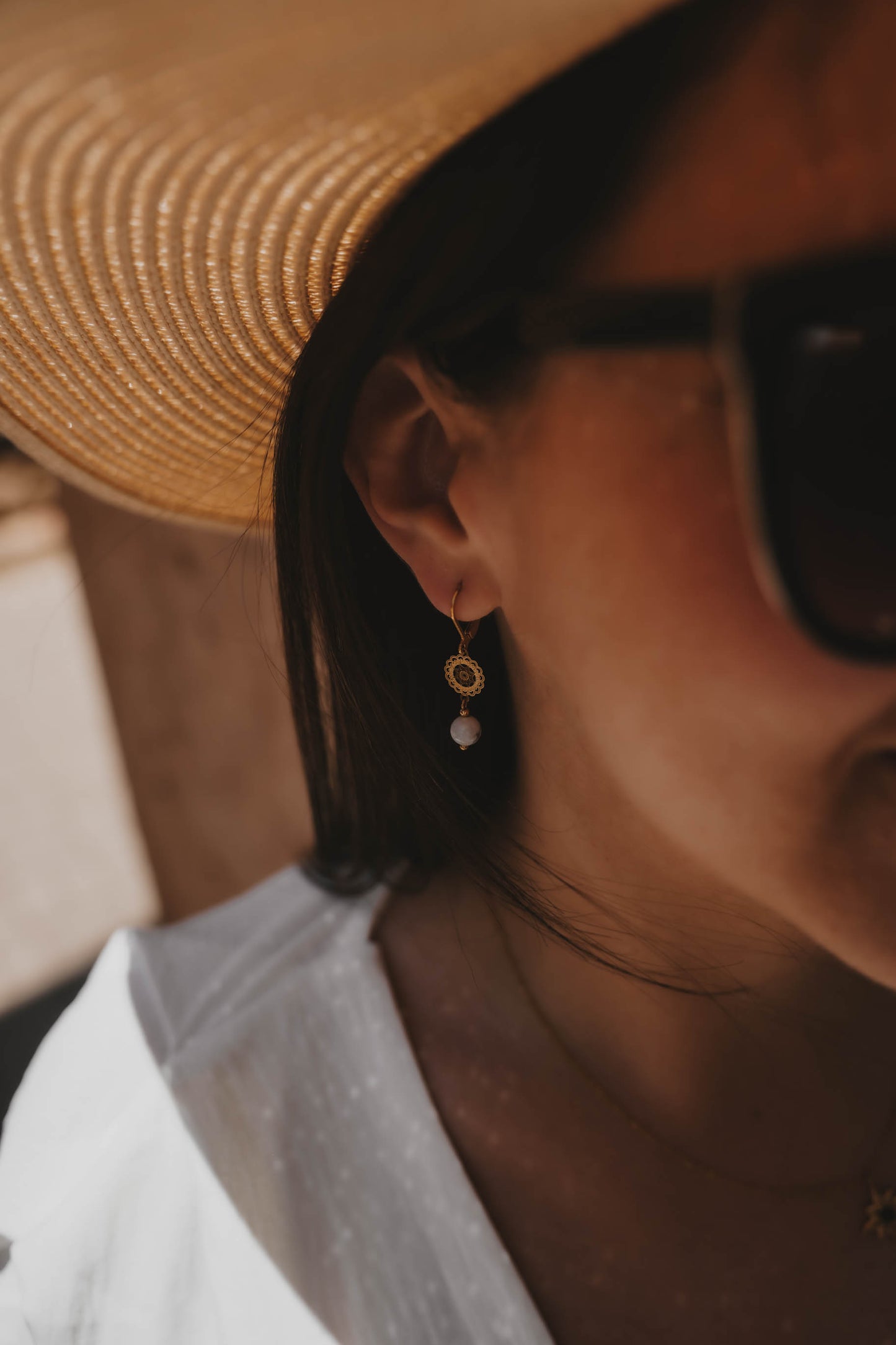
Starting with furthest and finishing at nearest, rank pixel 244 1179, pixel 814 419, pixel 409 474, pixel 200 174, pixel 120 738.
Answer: pixel 120 738 → pixel 244 1179 → pixel 409 474 → pixel 200 174 → pixel 814 419

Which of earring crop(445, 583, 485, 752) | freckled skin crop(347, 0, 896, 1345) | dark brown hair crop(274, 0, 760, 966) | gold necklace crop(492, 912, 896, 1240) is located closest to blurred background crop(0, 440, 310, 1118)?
dark brown hair crop(274, 0, 760, 966)

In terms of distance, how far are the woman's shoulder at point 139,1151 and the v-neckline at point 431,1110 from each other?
0.08 feet

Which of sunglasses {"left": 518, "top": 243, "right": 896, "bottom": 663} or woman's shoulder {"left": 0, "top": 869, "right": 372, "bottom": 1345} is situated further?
woman's shoulder {"left": 0, "top": 869, "right": 372, "bottom": 1345}

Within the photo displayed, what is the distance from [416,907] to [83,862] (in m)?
2.09

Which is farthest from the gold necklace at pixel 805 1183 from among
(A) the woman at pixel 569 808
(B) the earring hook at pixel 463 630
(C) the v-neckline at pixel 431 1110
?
(B) the earring hook at pixel 463 630

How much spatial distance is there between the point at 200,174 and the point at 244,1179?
0.88 m

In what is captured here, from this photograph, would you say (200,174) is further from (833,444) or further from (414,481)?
(833,444)

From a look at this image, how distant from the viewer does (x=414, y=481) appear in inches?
32.5

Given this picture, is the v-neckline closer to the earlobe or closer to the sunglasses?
the earlobe

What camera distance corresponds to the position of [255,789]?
84.4 inches

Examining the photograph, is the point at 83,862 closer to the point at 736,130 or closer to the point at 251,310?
the point at 251,310

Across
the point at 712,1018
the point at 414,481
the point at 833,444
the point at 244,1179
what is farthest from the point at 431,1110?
the point at 833,444

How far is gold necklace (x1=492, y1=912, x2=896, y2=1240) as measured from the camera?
975 millimetres

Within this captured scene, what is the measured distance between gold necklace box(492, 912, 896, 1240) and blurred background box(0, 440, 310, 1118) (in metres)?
0.85
